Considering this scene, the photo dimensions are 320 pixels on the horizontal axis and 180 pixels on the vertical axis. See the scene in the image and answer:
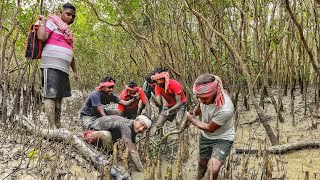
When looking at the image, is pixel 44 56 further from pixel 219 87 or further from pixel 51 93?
pixel 219 87

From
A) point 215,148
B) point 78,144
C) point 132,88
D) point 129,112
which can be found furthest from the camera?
point 129,112

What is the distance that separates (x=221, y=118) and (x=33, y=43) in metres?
2.54

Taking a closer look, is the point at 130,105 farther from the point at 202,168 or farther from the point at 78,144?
the point at 202,168

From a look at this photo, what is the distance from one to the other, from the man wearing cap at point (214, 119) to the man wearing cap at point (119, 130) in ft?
3.24

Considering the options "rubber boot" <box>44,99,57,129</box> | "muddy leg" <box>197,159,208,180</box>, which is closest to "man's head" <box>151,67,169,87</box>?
"rubber boot" <box>44,99,57,129</box>

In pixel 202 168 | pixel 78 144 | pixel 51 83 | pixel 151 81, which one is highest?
pixel 151 81

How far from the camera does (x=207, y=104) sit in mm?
3711

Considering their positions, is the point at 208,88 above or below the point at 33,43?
below

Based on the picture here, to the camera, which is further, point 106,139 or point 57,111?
point 57,111

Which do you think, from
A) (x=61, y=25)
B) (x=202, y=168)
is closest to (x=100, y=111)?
(x=61, y=25)

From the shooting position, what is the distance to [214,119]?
3.57m

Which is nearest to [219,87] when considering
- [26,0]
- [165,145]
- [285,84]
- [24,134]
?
[165,145]

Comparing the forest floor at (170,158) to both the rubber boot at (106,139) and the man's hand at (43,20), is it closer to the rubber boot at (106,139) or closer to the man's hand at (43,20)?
the rubber boot at (106,139)

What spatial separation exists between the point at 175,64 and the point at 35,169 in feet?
15.1
